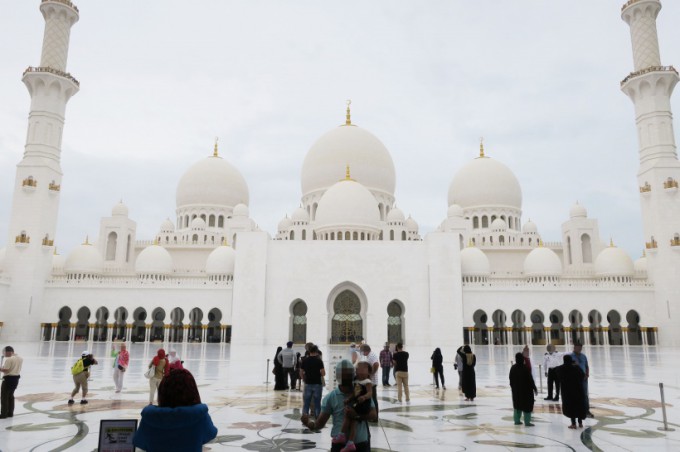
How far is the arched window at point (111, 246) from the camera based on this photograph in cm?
4000

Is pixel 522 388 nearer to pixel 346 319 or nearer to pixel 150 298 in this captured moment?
pixel 346 319

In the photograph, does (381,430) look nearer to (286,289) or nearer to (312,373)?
(312,373)

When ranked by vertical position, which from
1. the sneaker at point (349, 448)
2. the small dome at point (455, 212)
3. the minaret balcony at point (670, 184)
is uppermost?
the small dome at point (455, 212)

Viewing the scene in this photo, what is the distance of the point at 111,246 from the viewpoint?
132ft

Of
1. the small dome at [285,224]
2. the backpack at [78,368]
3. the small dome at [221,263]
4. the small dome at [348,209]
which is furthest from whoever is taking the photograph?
the small dome at [285,224]

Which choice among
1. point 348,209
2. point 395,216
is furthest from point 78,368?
point 395,216

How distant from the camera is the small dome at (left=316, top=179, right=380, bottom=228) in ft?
112

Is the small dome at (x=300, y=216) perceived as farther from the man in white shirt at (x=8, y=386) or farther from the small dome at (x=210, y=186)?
the man in white shirt at (x=8, y=386)

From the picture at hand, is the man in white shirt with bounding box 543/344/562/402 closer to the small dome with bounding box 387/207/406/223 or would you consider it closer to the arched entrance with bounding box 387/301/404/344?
the arched entrance with bounding box 387/301/404/344

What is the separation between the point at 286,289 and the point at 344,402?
27733mm

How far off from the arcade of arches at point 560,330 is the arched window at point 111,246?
2642cm

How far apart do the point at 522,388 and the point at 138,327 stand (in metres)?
32.1

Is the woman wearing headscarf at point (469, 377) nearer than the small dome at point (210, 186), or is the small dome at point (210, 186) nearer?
the woman wearing headscarf at point (469, 377)

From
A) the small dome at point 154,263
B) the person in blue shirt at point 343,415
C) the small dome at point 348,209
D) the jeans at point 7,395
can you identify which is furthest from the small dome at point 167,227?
the person in blue shirt at point 343,415
